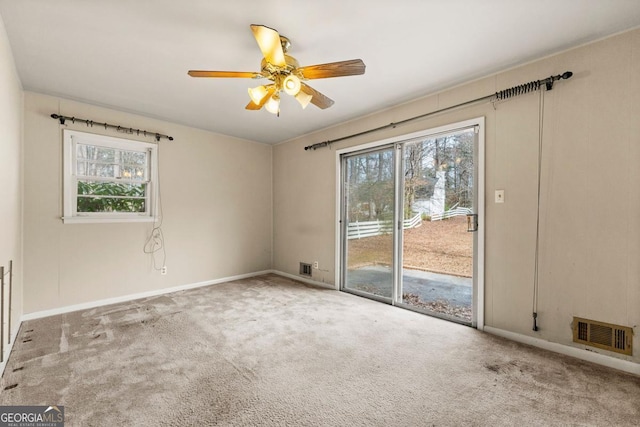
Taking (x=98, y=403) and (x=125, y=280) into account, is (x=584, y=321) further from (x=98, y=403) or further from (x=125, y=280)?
(x=125, y=280)

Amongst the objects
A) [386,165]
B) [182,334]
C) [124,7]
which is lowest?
[182,334]

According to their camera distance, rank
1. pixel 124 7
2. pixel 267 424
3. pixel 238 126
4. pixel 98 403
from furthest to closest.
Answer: pixel 238 126 < pixel 124 7 < pixel 98 403 < pixel 267 424

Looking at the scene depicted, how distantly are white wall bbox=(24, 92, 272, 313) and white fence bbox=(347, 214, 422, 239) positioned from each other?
6.22 ft

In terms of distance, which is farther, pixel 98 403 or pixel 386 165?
pixel 386 165

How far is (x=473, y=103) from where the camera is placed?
9.18 feet

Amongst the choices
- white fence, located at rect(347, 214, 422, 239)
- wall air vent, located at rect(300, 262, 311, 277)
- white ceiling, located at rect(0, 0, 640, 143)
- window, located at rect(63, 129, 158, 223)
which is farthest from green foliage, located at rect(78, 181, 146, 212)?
white fence, located at rect(347, 214, 422, 239)

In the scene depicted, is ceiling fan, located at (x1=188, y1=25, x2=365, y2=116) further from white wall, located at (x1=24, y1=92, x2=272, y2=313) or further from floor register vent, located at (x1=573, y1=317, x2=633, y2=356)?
floor register vent, located at (x1=573, y1=317, x2=633, y2=356)

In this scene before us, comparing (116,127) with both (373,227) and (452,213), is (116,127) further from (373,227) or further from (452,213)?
(452,213)

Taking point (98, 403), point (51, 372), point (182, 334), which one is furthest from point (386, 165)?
point (51, 372)

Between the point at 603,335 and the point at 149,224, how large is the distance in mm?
4927

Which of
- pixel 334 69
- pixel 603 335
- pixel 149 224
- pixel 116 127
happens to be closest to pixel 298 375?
pixel 334 69

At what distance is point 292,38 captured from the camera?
2107mm

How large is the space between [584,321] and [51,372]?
4017 millimetres

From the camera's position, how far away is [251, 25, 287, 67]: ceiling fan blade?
5.53 ft
